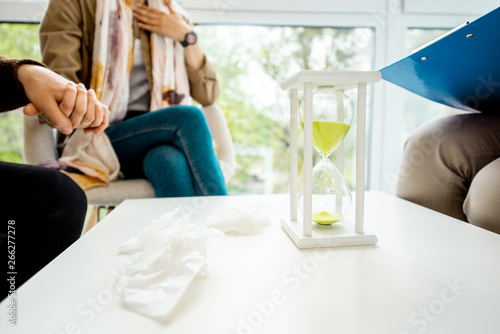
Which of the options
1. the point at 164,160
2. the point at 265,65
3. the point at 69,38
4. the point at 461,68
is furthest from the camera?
the point at 265,65

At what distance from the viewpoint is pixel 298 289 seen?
358mm

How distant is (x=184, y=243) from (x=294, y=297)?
16 centimetres

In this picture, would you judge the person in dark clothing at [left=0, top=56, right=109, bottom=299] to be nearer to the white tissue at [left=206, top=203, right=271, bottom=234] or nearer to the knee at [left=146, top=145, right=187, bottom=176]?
the white tissue at [left=206, top=203, right=271, bottom=234]

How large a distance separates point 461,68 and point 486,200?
0.27 meters

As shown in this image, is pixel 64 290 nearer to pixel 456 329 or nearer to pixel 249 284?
pixel 249 284

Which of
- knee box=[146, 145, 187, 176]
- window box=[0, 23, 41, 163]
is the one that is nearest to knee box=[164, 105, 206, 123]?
knee box=[146, 145, 187, 176]

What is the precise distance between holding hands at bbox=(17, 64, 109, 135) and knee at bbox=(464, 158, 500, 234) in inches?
30.8

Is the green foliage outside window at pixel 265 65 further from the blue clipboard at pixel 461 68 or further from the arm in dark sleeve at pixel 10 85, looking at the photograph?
the arm in dark sleeve at pixel 10 85

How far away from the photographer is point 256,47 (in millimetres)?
1994

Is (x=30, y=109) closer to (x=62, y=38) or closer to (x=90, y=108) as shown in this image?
(x=90, y=108)

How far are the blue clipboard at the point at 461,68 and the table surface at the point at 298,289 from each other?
0.31 metres

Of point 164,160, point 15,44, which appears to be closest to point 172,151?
point 164,160

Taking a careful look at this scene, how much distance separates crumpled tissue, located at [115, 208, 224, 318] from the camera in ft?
1.07

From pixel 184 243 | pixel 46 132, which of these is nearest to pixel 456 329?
pixel 184 243
